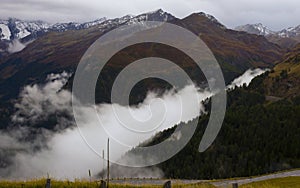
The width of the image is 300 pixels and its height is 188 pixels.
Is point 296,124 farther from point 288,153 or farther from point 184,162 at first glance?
point 184,162

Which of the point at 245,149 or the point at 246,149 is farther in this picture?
the point at 245,149

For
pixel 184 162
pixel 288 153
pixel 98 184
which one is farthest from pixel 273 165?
pixel 98 184

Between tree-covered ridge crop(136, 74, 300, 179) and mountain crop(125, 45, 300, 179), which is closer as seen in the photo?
mountain crop(125, 45, 300, 179)

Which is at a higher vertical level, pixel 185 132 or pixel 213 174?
pixel 185 132

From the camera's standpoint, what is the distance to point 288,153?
142125 mm

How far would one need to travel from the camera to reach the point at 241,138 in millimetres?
167250

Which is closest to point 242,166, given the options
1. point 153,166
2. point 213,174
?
point 213,174

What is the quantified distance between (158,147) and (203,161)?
1300 inches

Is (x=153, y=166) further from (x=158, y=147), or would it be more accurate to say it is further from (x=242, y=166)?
(x=242, y=166)

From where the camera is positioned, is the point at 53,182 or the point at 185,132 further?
the point at 185,132

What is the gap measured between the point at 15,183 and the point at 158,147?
15983 cm

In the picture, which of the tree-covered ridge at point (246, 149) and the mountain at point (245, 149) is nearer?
the mountain at point (245, 149)

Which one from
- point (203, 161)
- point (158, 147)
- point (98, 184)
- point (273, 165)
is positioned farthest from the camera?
point (158, 147)

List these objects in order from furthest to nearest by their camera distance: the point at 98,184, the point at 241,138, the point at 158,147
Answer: the point at 158,147 < the point at 241,138 < the point at 98,184
